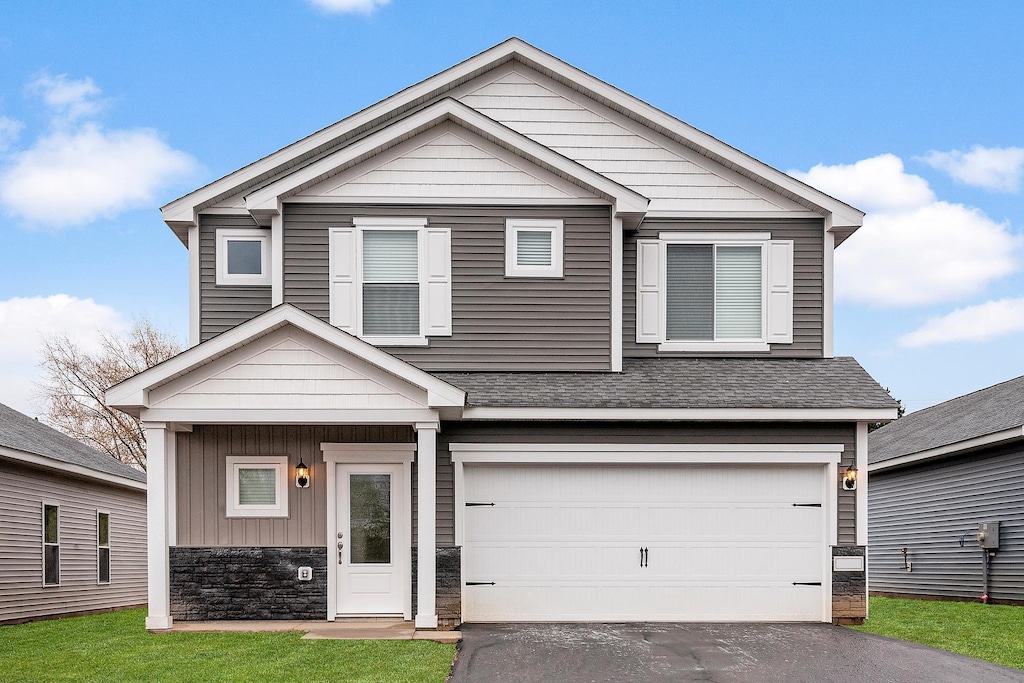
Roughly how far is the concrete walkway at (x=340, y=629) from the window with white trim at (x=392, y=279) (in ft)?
11.2

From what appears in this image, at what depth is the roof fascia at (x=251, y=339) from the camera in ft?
32.9

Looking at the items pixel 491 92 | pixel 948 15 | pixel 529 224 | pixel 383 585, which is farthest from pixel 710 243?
pixel 948 15

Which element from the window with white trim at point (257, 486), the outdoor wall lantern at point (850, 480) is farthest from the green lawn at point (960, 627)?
the window with white trim at point (257, 486)

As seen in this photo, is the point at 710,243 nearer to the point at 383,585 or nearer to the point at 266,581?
the point at 383,585

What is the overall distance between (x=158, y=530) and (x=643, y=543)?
18.6 feet

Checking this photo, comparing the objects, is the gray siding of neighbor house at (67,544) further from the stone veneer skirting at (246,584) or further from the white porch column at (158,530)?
the white porch column at (158,530)

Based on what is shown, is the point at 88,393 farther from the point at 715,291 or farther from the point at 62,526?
the point at 715,291

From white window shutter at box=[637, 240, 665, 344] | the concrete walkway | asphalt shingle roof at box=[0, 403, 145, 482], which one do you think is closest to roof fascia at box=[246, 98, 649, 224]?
white window shutter at box=[637, 240, 665, 344]

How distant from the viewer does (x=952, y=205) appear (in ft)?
99.7

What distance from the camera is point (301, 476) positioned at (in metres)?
11.2

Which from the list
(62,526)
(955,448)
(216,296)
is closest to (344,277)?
(216,296)

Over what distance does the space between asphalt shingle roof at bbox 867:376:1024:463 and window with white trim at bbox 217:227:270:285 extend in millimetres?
11260

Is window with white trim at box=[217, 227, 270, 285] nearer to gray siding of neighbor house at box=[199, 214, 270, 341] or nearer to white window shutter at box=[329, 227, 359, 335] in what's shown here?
gray siding of neighbor house at box=[199, 214, 270, 341]

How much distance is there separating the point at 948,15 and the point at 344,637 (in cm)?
1898
